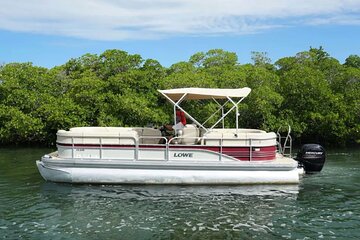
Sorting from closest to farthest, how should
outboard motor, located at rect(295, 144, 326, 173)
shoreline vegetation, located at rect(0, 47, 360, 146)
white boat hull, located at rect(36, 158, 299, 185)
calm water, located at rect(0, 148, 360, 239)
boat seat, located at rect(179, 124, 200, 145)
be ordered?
calm water, located at rect(0, 148, 360, 239)
white boat hull, located at rect(36, 158, 299, 185)
boat seat, located at rect(179, 124, 200, 145)
outboard motor, located at rect(295, 144, 326, 173)
shoreline vegetation, located at rect(0, 47, 360, 146)

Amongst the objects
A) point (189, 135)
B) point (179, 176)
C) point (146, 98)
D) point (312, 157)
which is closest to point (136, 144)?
point (179, 176)

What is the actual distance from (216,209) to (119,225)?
2.74 meters

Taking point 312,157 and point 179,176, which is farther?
point 312,157

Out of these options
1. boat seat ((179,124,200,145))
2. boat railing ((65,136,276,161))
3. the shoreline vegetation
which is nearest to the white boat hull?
boat railing ((65,136,276,161))

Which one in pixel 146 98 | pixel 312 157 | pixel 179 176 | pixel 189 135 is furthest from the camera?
pixel 146 98

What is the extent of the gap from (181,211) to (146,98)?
1774 cm

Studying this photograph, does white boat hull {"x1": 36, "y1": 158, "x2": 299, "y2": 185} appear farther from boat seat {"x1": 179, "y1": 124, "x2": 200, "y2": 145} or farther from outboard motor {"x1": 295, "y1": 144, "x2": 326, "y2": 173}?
outboard motor {"x1": 295, "y1": 144, "x2": 326, "y2": 173}

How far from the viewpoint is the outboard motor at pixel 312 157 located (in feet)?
50.0

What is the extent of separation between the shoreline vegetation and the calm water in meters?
12.5

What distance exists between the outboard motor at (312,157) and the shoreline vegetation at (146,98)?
11611 mm

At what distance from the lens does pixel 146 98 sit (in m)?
28.4

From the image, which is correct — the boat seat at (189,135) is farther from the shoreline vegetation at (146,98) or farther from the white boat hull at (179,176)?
the shoreline vegetation at (146,98)

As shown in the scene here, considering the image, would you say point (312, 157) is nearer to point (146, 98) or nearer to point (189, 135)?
point (189, 135)

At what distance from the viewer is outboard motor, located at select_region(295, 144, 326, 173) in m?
15.2
